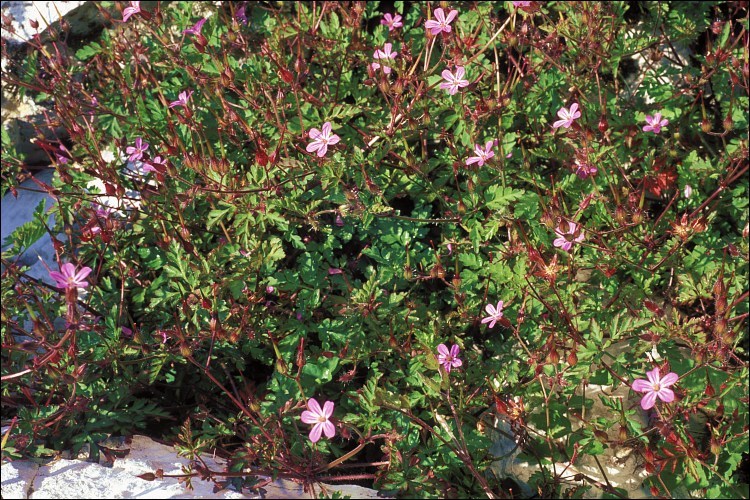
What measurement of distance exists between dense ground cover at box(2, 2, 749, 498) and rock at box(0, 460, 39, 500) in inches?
2.6

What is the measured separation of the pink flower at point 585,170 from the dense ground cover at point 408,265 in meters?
0.01

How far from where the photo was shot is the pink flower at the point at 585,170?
9.05ft

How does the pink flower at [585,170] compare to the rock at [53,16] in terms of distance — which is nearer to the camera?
the pink flower at [585,170]

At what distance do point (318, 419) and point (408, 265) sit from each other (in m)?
0.79

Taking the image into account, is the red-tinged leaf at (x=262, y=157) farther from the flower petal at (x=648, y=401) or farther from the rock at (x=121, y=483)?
the flower petal at (x=648, y=401)

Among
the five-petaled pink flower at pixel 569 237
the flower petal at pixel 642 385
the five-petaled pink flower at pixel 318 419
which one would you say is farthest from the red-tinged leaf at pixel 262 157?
the flower petal at pixel 642 385

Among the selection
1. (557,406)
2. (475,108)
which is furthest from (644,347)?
(475,108)

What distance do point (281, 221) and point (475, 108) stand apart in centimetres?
99

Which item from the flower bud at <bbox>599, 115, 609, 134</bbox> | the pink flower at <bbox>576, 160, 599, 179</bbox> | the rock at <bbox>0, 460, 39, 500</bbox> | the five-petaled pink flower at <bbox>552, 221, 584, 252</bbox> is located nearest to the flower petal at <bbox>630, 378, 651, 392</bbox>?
the five-petaled pink flower at <bbox>552, 221, 584, 252</bbox>

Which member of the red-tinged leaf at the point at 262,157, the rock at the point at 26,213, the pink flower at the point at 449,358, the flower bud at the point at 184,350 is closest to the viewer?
the flower bud at the point at 184,350

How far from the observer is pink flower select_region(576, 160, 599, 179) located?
2758mm

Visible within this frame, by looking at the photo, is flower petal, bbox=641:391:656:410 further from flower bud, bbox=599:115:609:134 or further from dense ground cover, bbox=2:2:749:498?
flower bud, bbox=599:115:609:134

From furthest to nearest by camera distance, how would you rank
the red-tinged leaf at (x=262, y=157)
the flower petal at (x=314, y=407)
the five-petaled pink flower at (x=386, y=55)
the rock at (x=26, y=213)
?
the rock at (x=26, y=213) < the five-petaled pink flower at (x=386, y=55) < the red-tinged leaf at (x=262, y=157) < the flower petal at (x=314, y=407)

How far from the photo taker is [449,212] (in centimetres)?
297
